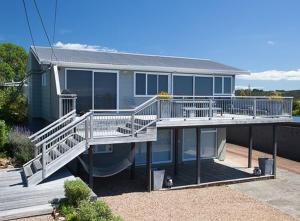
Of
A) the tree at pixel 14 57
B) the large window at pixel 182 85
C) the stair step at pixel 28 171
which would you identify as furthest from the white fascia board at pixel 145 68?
the tree at pixel 14 57

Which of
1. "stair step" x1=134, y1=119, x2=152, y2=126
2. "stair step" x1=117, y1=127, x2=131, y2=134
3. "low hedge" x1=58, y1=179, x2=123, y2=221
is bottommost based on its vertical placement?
"low hedge" x1=58, y1=179, x2=123, y2=221

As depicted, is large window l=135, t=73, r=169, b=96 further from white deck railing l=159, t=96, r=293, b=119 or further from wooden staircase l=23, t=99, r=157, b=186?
wooden staircase l=23, t=99, r=157, b=186

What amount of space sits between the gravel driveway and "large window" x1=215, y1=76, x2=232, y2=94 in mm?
6753

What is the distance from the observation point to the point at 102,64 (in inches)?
571

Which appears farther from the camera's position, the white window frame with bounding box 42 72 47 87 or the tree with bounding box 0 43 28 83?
the tree with bounding box 0 43 28 83

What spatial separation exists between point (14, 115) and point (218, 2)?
44.7ft

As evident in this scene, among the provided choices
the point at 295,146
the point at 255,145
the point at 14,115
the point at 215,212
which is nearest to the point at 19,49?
the point at 14,115

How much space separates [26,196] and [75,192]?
158cm

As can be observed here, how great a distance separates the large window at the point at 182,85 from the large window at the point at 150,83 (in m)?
0.55

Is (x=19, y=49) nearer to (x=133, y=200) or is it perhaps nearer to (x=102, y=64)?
(x=102, y=64)

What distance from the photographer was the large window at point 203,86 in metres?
18.0

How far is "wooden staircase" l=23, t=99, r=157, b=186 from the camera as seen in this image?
36.1ft

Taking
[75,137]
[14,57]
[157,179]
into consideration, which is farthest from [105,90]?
[14,57]

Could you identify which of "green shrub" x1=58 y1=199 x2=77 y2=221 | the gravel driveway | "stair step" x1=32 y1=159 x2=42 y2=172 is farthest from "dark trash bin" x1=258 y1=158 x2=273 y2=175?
"stair step" x1=32 y1=159 x2=42 y2=172
